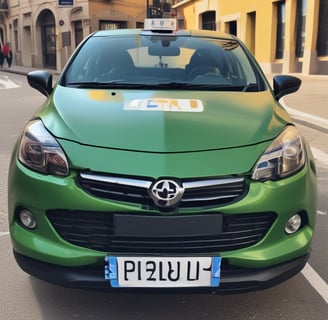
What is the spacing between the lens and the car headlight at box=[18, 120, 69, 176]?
7.70 feet

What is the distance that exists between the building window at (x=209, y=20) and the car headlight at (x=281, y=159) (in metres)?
27.6

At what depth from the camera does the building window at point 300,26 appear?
765 inches

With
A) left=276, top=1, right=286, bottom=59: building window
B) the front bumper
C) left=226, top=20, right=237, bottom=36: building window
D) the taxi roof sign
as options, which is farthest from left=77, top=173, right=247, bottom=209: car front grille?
left=226, top=20, right=237, bottom=36: building window

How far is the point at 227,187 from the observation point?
7.30ft

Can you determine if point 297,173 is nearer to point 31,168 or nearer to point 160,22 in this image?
point 31,168

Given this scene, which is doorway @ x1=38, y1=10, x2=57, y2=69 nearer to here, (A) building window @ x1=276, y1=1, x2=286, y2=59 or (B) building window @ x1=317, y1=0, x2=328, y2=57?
(A) building window @ x1=276, y1=1, x2=286, y2=59

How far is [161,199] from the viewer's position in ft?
7.13

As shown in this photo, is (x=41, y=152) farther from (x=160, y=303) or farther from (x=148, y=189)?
(x=160, y=303)

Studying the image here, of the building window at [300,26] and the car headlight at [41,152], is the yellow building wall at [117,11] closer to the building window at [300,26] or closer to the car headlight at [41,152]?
the building window at [300,26]

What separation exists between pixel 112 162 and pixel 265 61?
21301mm

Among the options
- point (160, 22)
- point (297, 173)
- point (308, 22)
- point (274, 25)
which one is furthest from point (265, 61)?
point (297, 173)

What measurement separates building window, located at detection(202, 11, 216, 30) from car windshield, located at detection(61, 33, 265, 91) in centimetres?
2622

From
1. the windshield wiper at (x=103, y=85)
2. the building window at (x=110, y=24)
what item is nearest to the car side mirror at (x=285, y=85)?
the windshield wiper at (x=103, y=85)

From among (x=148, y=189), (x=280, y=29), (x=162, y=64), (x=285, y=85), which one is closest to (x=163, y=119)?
(x=148, y=189)
